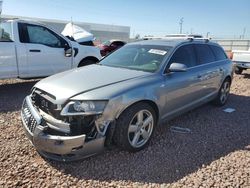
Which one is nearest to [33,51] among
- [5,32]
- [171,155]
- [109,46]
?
[5,32]

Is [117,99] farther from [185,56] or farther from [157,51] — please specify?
[185,56]

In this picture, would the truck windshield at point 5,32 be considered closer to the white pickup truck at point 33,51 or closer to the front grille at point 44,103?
the white pickup truck at point 33,51

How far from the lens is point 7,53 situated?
6.18m

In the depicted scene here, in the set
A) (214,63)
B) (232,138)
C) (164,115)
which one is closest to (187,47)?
(214,63)

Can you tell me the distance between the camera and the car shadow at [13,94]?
5.41 metres

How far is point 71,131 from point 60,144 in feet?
0.62

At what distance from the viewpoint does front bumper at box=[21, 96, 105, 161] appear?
9.41 ft

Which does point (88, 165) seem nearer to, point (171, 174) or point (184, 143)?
point (171, 174)

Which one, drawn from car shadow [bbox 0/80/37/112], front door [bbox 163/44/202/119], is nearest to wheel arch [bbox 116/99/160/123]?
front door [bbox 163/44/202/119]

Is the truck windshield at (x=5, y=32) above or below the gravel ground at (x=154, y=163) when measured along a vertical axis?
above

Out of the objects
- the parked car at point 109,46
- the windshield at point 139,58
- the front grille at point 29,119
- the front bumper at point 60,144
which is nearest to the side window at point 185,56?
the windshield at point 139,58

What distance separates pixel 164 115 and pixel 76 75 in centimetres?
150

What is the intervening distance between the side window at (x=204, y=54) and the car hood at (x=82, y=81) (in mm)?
1694

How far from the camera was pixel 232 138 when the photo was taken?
4.17 metres
